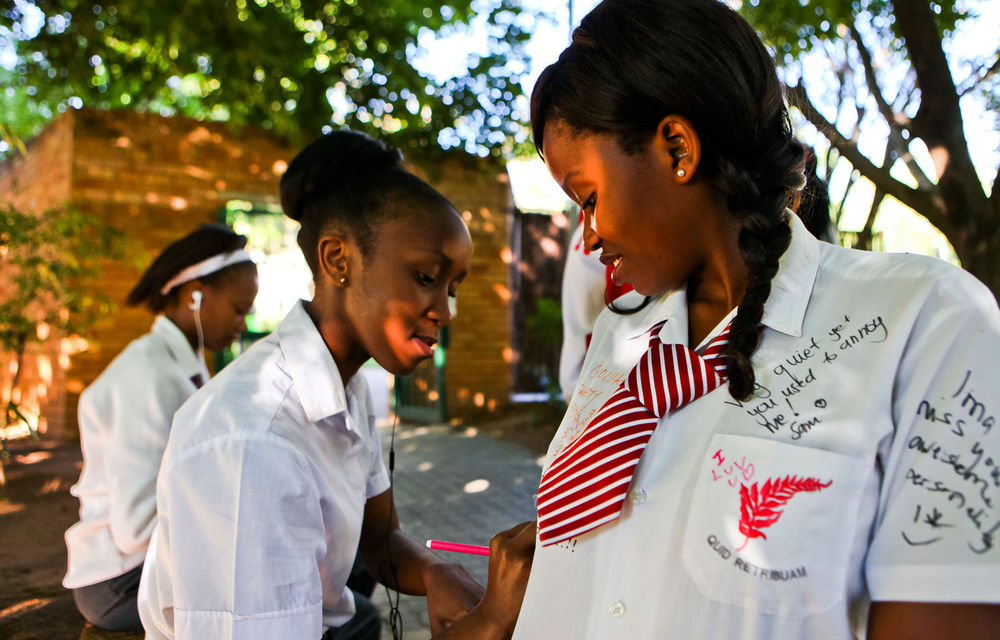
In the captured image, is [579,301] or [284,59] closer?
[579,301]

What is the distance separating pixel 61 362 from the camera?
7.77 metres

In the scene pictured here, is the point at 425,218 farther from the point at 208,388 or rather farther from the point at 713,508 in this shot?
the point at 713,508

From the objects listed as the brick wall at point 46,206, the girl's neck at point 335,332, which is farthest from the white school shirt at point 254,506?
the brick wall at point 46,206

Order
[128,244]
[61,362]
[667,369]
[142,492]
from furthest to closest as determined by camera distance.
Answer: [61,362] → [128,244] → [142,492] → [667,369]

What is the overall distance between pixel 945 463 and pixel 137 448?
2.56m

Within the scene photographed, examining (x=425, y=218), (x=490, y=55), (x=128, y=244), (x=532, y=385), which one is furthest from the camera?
(x=532, y=385)

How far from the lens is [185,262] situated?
3279 millimetres

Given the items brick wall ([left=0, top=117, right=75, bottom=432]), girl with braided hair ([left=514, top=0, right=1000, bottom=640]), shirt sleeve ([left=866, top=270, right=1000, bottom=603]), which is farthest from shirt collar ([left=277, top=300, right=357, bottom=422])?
brick wall ([left=0, top=117, right=75, bottom=432])

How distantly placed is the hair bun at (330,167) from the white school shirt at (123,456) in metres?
1.16

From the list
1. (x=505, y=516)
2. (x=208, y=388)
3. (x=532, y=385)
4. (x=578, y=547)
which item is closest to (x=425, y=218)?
(x=208, y=388)

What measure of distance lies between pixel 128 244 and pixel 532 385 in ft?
18.2

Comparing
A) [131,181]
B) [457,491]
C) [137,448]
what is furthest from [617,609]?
Result: [131,181]

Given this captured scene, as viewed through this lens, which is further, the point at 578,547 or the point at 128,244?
the point at 128,244

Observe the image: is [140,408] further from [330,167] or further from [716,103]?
[716,103]
